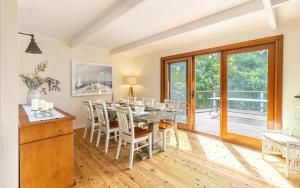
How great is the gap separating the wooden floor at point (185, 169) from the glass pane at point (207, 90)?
123cm

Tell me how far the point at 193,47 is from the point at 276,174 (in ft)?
10.5

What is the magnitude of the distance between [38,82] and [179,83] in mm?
3485

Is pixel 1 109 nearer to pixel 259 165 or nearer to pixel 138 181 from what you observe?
pixel 138 181

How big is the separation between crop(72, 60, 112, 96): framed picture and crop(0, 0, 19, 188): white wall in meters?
3.37

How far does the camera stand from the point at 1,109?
144 centimetres

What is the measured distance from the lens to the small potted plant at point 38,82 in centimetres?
329

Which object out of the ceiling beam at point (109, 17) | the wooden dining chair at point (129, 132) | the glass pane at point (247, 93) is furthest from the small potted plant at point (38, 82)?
the glass pane at point (247, 93)

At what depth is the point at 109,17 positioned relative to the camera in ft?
9.43

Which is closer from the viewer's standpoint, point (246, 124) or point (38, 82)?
point (38, 82)

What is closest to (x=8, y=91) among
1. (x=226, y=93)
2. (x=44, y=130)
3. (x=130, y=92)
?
(x=44, y=130)

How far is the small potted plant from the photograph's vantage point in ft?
10.8

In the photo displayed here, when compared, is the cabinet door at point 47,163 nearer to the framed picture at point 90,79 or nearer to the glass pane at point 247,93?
the framed picture at point 90,79

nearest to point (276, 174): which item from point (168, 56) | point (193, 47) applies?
point (193, 47)

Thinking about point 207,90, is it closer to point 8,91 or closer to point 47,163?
point 47,163
